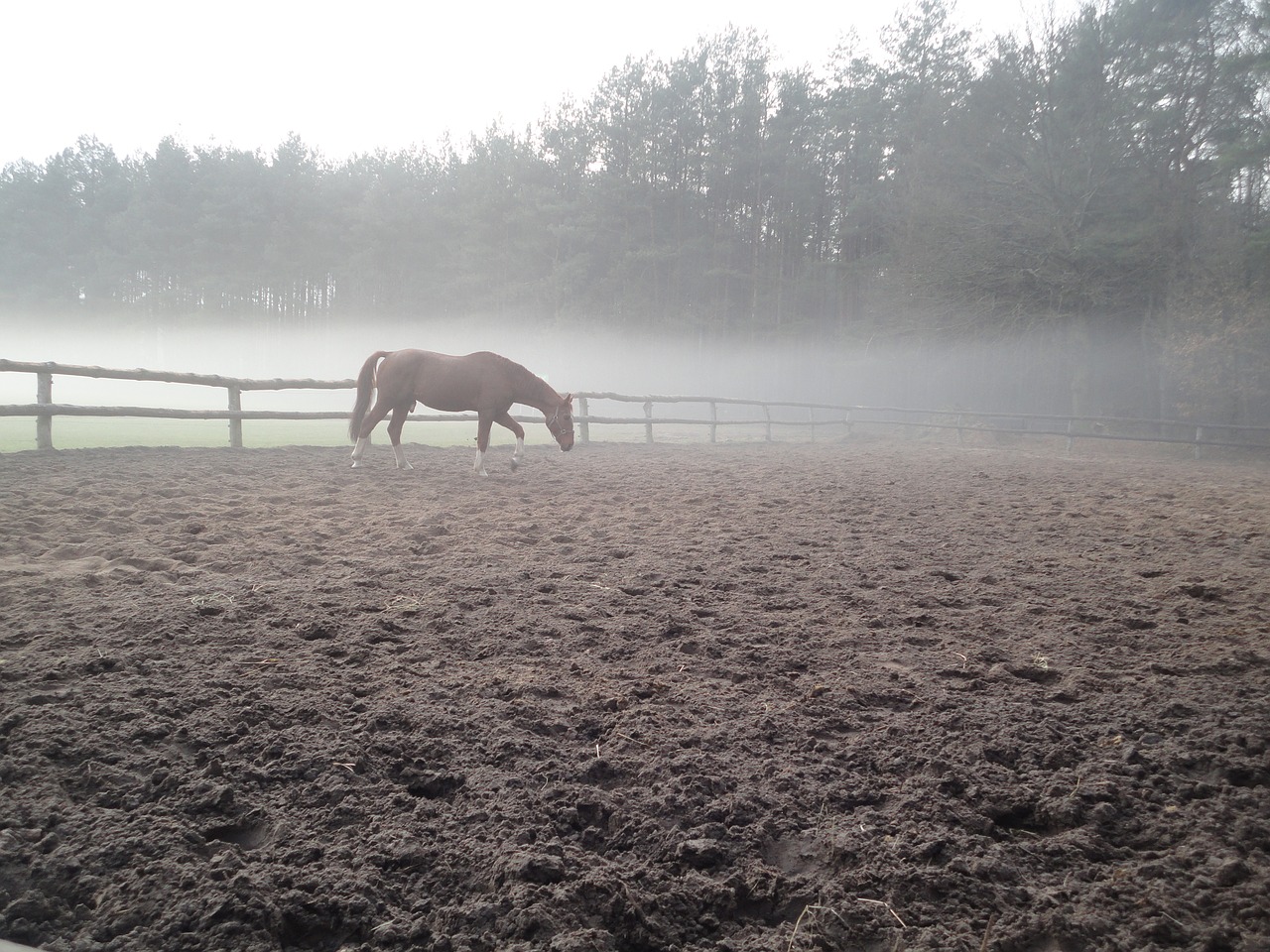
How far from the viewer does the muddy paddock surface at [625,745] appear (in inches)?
61.6

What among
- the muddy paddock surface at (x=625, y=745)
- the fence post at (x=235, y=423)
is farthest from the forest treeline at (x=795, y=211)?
the fence post at (x=235, y=423)

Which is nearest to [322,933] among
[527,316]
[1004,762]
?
[1004,762]

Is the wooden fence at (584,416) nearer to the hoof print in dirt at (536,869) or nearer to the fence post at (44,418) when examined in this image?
the fence post at (44,418)

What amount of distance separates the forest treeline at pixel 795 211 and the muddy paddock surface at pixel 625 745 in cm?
1868

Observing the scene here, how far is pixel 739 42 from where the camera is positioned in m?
31.1

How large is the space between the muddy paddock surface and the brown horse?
4.15 metres

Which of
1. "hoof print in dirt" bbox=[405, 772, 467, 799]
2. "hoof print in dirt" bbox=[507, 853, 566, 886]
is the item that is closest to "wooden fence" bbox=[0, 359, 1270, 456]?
"hoof print in dirt" bbox=[405, 772, 467, 799]

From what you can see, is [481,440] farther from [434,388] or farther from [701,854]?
[701,854]

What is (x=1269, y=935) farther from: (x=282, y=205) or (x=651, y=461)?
(x=282, y=205)

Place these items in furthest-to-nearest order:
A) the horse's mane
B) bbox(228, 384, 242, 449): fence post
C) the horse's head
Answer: the horse's head
bbox(228, 384, 242, 449): fence post
the horse's mane

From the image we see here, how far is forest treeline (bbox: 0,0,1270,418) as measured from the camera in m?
18.7

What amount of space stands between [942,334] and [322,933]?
26.0 meters

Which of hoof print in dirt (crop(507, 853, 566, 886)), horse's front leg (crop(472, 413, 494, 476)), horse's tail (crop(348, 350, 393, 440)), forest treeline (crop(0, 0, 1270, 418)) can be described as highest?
forest treeline (crop(0, 0, 1270, 418))

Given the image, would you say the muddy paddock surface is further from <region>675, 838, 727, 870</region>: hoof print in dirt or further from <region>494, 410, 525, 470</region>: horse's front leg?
<region>494, 410, 525, 470</region>: horse's front leg
